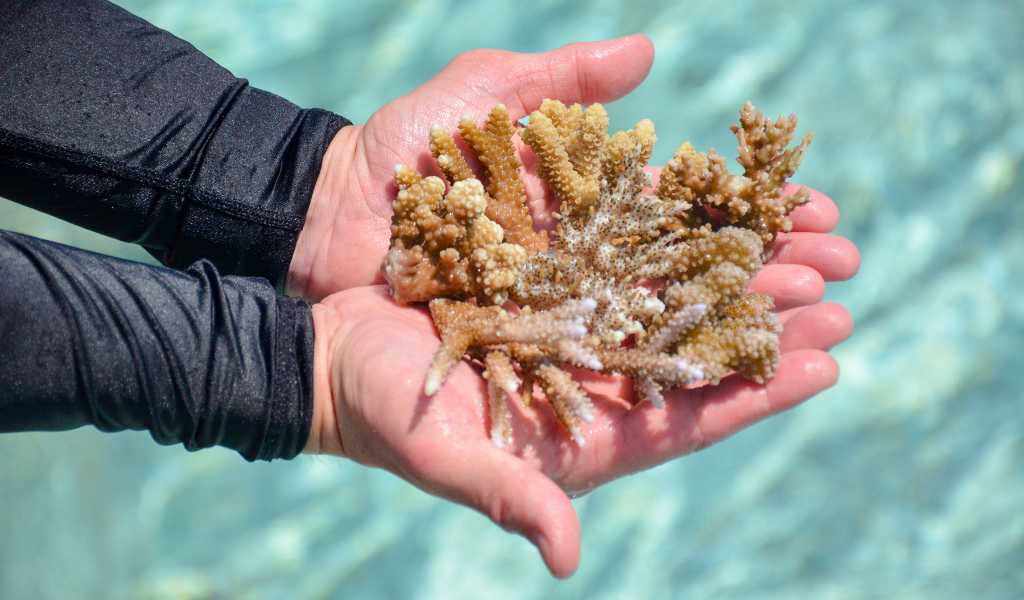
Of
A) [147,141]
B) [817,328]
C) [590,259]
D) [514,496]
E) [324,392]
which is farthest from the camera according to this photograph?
[147,141]

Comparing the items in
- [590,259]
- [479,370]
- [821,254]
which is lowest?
[479,370]

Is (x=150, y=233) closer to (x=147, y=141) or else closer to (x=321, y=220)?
(x=147, y=141)

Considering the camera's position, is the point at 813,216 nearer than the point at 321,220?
Yes

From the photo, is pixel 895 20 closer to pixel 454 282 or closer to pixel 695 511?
pixel 695 511

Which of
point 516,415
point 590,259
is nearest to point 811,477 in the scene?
point 590,259

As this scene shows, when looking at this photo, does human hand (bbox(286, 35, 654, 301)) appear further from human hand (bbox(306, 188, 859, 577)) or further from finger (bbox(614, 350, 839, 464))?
finger (bbox(614, 350, 839, 464))

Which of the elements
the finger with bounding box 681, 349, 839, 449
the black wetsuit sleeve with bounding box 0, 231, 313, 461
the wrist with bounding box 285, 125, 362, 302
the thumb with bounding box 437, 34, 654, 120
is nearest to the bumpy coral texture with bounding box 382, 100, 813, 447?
the finger with bounding box 681, 349, 839, 449

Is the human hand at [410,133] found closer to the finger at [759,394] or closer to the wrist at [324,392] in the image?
the wrist at [324,392]
